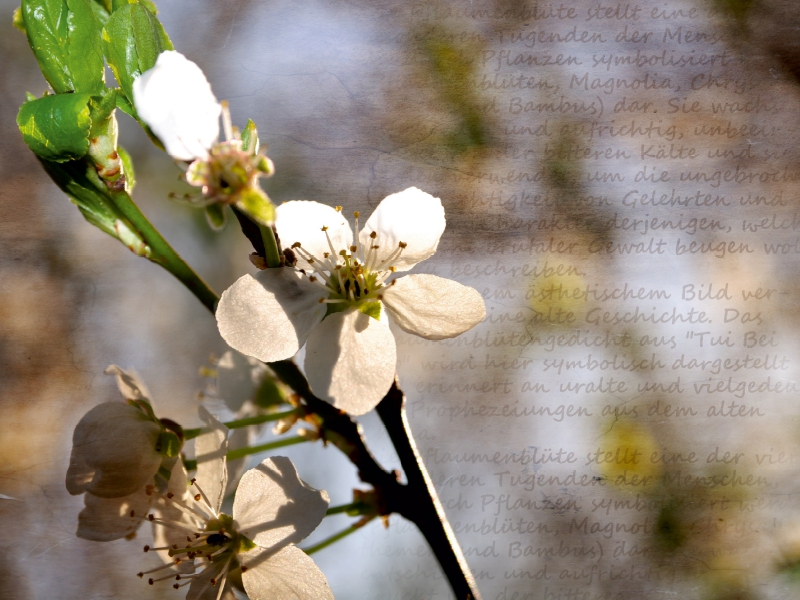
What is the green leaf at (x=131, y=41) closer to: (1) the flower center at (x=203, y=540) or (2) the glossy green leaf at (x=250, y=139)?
(2) the glossy green leaf at (x=250, y=139)

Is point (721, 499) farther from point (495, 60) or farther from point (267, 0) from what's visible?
point (267, 0)

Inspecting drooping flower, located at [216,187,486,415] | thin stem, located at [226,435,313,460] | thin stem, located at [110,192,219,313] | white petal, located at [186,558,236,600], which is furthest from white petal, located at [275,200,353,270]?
white petal, located at [186,558,236,600]

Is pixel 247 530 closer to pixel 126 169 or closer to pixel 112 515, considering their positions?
pixel 112 515

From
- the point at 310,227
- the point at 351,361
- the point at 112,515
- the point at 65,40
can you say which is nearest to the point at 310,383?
the point at 351,361

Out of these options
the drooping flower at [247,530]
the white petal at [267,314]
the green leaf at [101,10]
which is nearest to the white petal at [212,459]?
the drooping flower at [247,530]

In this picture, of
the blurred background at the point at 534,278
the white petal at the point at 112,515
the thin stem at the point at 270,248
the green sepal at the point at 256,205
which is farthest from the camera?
the blurred background at the point at 534,278

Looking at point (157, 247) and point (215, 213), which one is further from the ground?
point (215, 213)
